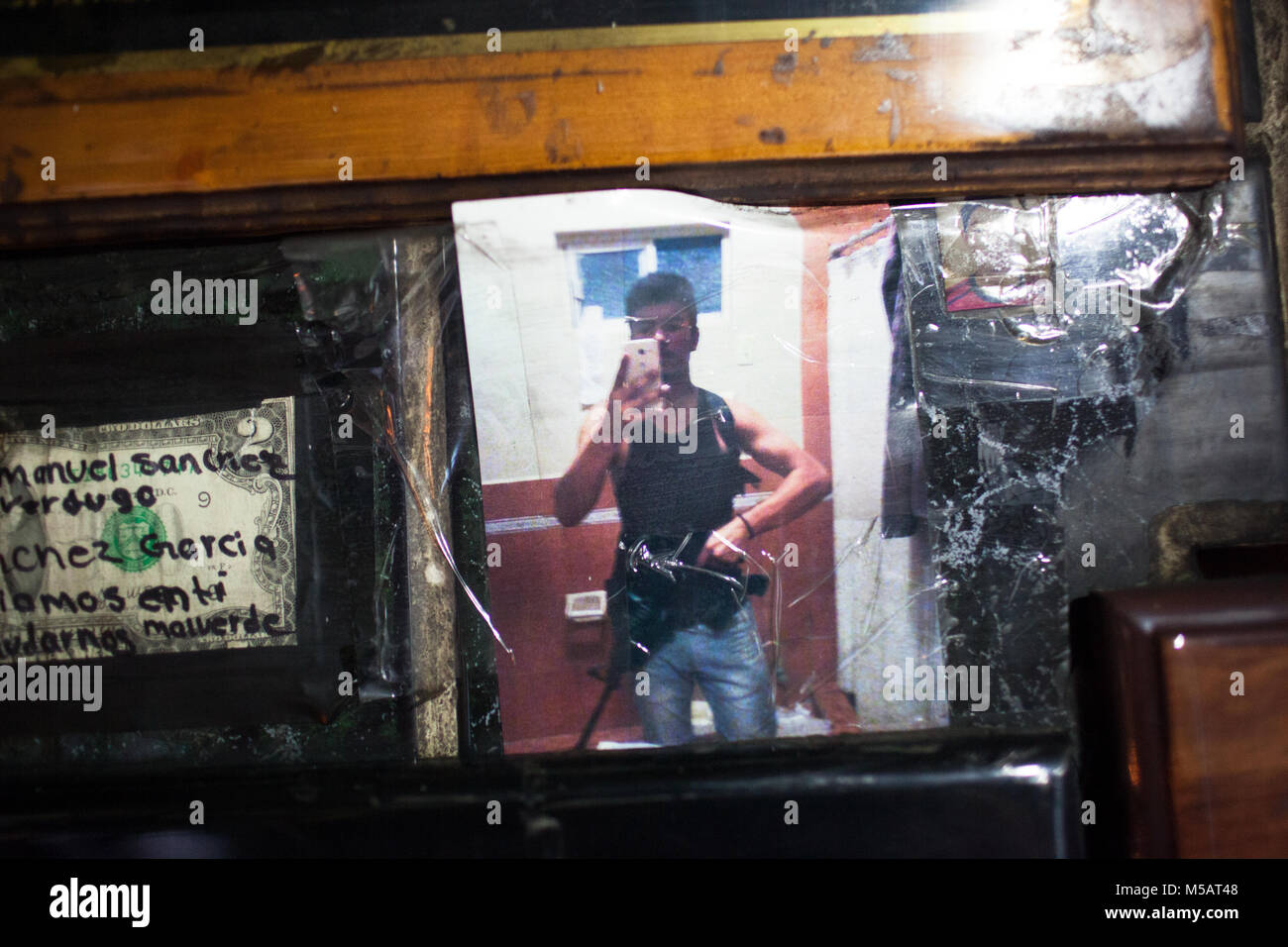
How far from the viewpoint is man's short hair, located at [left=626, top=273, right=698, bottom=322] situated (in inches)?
45.3

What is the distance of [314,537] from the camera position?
1.18 meters

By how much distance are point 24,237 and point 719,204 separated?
1118 millimetres

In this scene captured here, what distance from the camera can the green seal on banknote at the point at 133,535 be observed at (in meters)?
1.18

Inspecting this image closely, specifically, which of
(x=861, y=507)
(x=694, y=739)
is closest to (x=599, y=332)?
(x=861, y=507)

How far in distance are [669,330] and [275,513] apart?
2.34ft

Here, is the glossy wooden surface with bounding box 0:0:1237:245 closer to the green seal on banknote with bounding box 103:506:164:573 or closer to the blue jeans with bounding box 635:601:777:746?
the green seal on banknote with bounding box 103:506:164:573

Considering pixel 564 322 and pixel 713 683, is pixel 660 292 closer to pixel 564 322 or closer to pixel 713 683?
pixel 564 322

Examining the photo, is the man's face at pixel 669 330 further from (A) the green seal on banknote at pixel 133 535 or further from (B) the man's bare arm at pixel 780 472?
(A) the green seal on banknote at pixel 133 535

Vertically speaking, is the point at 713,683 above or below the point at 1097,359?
below

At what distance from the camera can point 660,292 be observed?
1.15 metres

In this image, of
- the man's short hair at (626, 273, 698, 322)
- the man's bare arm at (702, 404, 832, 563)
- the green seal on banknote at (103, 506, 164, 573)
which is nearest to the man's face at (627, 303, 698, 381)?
the man's short hair at (626, 273, 698, 322)

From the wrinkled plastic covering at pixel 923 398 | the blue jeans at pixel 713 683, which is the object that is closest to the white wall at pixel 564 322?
the wrinkled plastic covering at pixel 923 398

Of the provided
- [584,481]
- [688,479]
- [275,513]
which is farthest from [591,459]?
[275,513]

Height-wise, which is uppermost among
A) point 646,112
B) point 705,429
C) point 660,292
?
point 646,112
